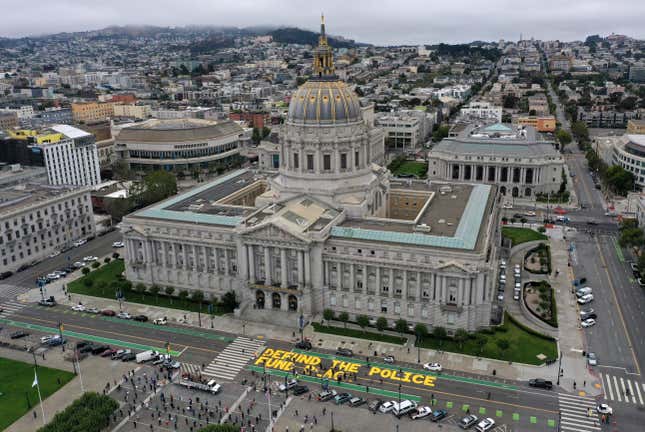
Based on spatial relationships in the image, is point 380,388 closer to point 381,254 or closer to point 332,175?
point 381,254

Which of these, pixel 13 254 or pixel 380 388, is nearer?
pixel 380 388

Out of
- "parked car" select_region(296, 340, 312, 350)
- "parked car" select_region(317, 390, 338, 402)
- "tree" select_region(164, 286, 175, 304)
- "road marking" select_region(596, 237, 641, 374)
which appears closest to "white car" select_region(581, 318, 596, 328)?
"road marking" select_region(596, 237, 641, 374)

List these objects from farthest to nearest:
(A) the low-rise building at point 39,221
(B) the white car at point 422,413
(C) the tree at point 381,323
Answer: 1. (A) the low-rise building at point 39,221
2. (C) the tree at point 381,323
3. (B) the white car at point 422,413

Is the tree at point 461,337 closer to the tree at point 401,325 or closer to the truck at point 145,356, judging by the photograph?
the tree at point 401,325

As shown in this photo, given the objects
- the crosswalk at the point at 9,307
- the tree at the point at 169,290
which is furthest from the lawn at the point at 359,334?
the crosswalk at the point at 9,307

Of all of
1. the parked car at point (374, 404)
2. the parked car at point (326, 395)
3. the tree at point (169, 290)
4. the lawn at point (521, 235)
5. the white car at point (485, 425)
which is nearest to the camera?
the white car at point (485, 425)

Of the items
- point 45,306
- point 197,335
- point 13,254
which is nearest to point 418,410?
point 197,335

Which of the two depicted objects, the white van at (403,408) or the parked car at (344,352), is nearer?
the white van at (403,408)

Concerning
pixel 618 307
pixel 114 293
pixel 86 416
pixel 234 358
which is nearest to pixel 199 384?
pixel 234 358
